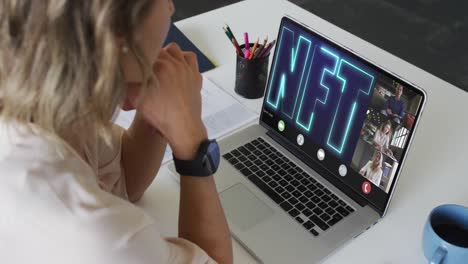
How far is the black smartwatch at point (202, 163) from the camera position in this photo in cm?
83

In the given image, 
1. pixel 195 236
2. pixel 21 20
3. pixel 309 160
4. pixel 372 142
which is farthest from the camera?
pixel 309 160

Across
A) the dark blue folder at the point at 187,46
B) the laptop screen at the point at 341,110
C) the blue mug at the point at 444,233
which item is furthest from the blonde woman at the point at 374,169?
the dark blue folder at the point at 187,46

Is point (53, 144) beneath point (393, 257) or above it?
above

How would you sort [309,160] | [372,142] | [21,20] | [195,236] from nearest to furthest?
[21,20] < [195,236] < [372,142] < [309,160]

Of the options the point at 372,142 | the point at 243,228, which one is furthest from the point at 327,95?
the point at 243,228

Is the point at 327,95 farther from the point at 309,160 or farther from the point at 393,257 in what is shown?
the point at 393,257

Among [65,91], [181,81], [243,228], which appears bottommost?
[243,228]

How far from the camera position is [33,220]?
23.4 inches

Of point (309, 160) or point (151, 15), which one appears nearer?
point (151, 15)

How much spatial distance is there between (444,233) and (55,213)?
2.11 feet

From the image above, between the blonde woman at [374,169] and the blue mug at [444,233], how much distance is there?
118 millimetres

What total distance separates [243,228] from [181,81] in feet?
0.97

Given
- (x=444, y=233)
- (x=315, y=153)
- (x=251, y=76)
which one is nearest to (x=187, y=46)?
(x=251, y=76)

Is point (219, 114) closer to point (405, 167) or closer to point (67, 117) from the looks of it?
point (405, 167)
